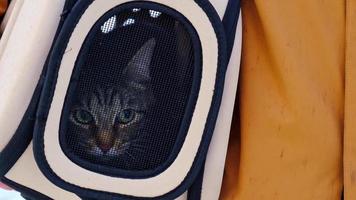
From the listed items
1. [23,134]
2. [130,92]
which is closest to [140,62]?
[130,92]

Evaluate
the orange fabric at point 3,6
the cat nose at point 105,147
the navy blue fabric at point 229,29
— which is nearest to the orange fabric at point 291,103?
the navy blue fabric at point 229,29

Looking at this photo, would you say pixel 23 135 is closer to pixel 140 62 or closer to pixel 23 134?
pixel 23 134

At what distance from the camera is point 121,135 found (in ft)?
1.89

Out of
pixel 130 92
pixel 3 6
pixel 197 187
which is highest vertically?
pixel 3 6

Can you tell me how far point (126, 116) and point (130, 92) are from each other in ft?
0.08

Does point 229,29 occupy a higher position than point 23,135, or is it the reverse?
point 229,29

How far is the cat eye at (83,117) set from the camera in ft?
1.87

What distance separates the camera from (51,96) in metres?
0.55

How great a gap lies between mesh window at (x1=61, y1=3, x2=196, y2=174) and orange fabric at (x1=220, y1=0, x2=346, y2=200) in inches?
3.1

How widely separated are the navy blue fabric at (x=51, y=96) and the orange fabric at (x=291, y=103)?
0.05m

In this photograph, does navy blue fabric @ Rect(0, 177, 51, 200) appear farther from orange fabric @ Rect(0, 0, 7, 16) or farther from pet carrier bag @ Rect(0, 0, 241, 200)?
orange fabric @ Rect(0, 0, 7, 16)

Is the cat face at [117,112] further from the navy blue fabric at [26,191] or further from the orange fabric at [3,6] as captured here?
the orange fabric at [3,6]

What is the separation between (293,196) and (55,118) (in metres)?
0.26

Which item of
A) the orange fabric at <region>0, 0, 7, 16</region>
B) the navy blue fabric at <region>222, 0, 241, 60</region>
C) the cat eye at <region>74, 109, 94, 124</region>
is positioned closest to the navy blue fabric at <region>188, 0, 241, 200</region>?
the navy blue fabric at <region>222, 0, 241, 60</region>
